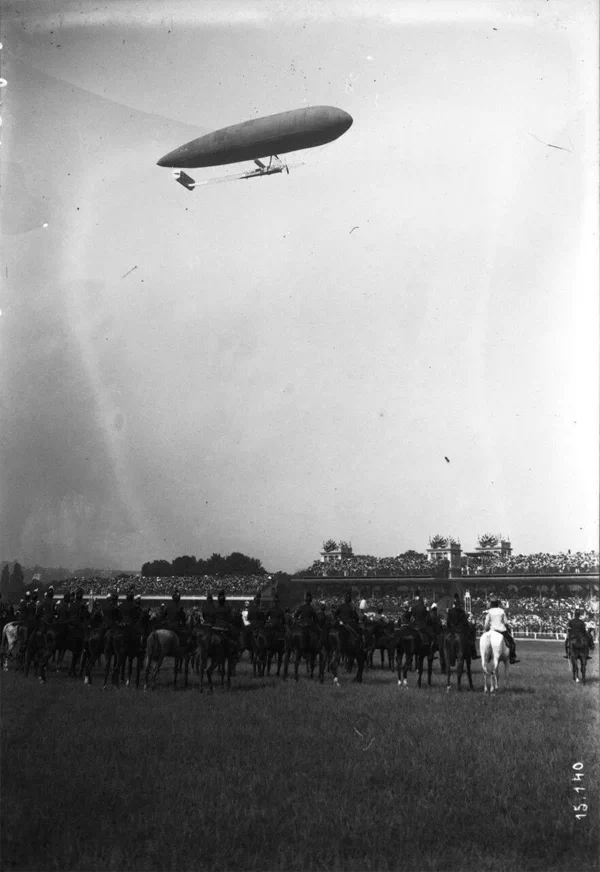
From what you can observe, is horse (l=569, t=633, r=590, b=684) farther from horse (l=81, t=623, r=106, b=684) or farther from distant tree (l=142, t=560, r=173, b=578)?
distant tree (l=142, t=560, r=173, b=578)

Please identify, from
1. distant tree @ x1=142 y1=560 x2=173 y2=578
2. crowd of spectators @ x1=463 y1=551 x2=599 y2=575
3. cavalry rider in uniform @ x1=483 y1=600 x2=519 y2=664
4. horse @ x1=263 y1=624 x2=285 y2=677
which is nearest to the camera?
cavalry rider in uniform @ x1=483 y1=600 x2=519 y2=664

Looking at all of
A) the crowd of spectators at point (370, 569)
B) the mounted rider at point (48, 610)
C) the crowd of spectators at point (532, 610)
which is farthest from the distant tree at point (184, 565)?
the mounted rider at point (48, 610)

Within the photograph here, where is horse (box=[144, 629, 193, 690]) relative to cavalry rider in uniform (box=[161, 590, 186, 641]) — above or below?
below

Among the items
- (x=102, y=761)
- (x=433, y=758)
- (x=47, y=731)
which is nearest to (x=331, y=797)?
(x=433, y=758)

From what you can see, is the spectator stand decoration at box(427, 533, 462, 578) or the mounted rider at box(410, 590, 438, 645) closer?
the mounted rider at box(410, 590, 438, 645)

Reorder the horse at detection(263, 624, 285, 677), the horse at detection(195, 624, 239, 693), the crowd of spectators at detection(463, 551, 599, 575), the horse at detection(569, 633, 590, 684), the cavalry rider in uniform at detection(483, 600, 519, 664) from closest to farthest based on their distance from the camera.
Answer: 1. the horse at detection(195, 624, 239, 693)
2. the cavalry rider in uniform at detection(483, 600, 519, 664)
3. the horse at detection(569, 633, 590, 684)
4. the horse at detection(263, 624, 285, 677)
5. the crowd of spectators at detection(463, 551, 599, 575)

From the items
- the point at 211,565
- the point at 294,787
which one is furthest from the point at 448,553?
the point at 294,787

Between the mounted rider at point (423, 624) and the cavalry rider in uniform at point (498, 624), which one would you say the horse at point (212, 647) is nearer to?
the mounted rider at point (423, 624)

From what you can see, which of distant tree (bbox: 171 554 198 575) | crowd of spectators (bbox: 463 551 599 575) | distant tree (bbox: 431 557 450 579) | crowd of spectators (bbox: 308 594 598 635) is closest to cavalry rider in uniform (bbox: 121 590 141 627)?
crowd of spectators (bbox: 308 594 598 635)

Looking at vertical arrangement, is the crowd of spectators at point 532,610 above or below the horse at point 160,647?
below
